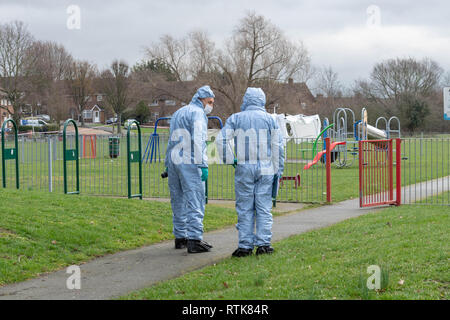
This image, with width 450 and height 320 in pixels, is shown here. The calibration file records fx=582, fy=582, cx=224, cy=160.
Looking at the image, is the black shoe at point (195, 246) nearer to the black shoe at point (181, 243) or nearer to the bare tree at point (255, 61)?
the black shoe at point (181, 243)

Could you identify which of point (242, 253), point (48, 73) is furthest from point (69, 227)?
point (48, 73)

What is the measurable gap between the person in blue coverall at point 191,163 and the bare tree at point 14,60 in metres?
56.9

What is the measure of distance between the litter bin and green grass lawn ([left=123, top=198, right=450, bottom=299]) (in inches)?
764

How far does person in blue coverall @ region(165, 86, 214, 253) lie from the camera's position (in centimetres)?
784

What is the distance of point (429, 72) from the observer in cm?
7094

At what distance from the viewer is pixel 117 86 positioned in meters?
72.3

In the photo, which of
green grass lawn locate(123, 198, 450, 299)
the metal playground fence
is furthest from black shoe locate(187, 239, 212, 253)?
the metal playground fence

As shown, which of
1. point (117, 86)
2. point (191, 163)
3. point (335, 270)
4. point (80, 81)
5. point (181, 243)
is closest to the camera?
point (335, 270)

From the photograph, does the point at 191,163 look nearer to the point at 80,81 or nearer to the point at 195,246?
the point at 195,246

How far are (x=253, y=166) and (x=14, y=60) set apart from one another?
58.7 m

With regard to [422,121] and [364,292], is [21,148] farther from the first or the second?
[422,121]

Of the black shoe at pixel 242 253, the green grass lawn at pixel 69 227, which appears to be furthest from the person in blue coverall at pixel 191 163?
the green grass lawn at pixel 69 227

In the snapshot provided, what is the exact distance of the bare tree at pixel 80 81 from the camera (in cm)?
7537

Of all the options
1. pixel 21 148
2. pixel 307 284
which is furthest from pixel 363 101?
pixel 307 284
